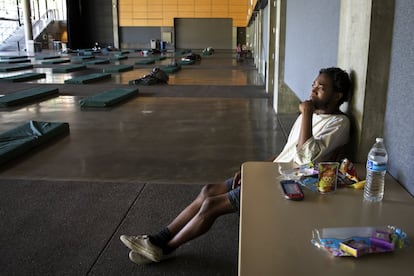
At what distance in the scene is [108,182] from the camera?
154 inches

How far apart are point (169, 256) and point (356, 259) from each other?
142cm

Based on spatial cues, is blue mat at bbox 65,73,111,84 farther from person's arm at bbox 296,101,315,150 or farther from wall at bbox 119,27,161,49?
wall at bbox 119,27,161,49

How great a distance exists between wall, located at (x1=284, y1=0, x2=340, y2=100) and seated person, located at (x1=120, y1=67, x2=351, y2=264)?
94 centimetres

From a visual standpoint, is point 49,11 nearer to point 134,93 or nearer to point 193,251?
point 134,93

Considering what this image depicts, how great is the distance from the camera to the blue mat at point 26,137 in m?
4.58

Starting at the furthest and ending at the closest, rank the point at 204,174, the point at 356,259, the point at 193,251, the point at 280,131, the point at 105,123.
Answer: the point at 105,123 < the point at 280,131 < the point at 204,174 < the point at 193,251 < the point at 356,259

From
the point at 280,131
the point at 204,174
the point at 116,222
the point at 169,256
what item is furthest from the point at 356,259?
the point at 280,131

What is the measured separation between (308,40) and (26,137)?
11.5ft

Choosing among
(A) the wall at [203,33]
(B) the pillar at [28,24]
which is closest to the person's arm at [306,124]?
(B) the pillar at [28,24]

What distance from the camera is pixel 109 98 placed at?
325 inches

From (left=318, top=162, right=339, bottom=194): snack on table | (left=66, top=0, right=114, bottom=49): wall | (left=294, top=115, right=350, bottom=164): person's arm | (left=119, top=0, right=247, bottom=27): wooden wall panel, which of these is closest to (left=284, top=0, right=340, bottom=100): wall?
(left=294, top=115, right=350, bottom=164): person's arm

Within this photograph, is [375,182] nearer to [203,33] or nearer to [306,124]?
[306,124]

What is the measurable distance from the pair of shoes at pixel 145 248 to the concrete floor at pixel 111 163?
0.08m

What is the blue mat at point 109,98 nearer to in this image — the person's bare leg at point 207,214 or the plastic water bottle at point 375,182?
the person's bare leg at point 207,214
